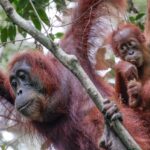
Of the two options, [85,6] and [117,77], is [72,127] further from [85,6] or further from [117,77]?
[85,6]

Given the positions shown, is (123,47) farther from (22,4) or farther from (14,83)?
(14,83)

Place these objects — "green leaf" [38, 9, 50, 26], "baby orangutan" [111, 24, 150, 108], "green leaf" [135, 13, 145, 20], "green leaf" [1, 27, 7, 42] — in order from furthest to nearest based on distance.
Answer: "green leaf" [135, 13, 145, 20], "green leaf" [1, 27, 7, 42], "green leaf" [38, 9, 50, 26], "baby orangutan" [111, 24, 150, 108]

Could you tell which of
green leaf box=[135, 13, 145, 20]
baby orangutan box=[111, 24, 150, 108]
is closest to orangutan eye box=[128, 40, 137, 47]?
baby orangutan box=[111, 24, 150, 108]

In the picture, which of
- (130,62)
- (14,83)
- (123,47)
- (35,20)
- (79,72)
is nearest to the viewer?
(79,72)

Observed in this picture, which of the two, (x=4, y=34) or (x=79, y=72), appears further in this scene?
(x=4, y=34)

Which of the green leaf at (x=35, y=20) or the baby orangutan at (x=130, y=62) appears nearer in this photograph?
the baby orangutan at (x=130, y=62)

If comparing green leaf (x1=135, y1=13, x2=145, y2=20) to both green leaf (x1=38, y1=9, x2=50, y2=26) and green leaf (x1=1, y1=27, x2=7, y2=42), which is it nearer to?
green leaf (x1=38, y1=9, x2=50, y2=26)

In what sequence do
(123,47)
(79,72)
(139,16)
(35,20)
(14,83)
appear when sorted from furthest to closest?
(139,16) → (35,20) → (123,47) → (14,83) → (79,72)

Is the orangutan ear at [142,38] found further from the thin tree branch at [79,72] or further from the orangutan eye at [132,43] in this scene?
the thin tree branch at [79,72]

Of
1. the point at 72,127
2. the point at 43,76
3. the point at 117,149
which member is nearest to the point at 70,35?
the point at 43,76

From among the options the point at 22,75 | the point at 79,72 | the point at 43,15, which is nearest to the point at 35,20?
the point at 43,15

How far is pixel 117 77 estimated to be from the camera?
13.8 feet

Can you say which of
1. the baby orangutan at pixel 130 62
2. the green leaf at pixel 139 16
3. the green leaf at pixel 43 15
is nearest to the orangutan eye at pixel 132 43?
the baby orangutan at pixel 130 62

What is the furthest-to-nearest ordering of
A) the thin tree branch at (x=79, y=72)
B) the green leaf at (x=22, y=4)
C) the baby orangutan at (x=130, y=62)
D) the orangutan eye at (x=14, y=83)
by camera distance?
the green leaf at (x=22, y=4)
the baby orangutan at (x=130, y=62)
the orangutan eye at (x=14, y=83)
the thin tree branch at (x=79, y=72)
